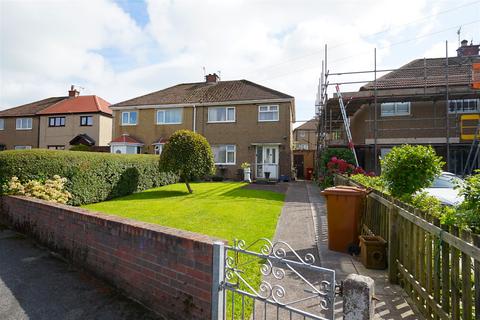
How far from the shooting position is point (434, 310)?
2.78 meters

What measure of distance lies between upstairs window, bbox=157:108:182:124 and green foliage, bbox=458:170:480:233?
21.4 metres

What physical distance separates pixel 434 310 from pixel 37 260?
19.6 feet

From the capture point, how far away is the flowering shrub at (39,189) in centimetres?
775

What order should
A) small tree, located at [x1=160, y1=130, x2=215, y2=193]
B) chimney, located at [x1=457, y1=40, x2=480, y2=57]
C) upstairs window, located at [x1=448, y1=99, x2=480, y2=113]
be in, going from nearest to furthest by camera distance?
small tree, located at [x1=160, y1=130, x2=215, y2=193]
upstairs window, located at [x1=448, y1=99, x2=480, y2=113]
chimney, located at [x1=457, y1=40, x2=480, y2=57]

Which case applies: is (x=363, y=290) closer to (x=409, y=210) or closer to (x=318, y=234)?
(x=409, y=210)

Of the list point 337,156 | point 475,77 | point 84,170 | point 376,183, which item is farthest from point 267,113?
point 376,183

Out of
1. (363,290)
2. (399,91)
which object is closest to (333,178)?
(399,91)

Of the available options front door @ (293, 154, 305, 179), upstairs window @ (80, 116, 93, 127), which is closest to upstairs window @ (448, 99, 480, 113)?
front door @ (293, 154, 305, 179)

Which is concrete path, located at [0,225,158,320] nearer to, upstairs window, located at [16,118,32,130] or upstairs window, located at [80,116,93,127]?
upstairs window, located at [80,116,93,127]

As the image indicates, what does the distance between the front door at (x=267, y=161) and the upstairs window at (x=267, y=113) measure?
6.56ft

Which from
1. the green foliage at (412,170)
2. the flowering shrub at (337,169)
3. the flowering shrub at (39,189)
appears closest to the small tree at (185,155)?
the flowering shrub at (39,189)

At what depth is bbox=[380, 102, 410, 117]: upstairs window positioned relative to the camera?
16.5 m

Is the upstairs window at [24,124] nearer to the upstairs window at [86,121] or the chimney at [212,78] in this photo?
the upstairs window at [86,121]

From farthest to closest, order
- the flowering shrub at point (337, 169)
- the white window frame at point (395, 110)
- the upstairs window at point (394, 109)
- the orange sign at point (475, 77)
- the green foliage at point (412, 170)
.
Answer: the upstairs window at point (394, 109) → the white window frame at point (395, 110) → the orange sign at point (475, 77) → the flowering shrub at point (337, 169) → the green foliage at point (412, 170)
